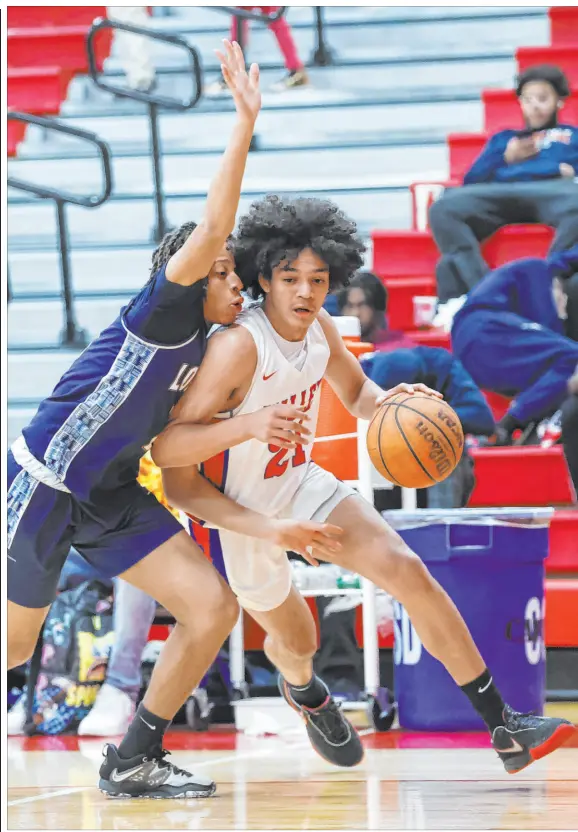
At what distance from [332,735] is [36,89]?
5572mm

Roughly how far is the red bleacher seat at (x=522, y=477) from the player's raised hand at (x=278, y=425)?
279 cm

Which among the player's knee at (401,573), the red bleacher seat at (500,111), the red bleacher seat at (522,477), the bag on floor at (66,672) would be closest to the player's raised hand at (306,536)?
the player's knee at (401,573)

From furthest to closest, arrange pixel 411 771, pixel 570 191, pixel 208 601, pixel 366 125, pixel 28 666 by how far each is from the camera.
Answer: pixel 366 125 → pixel 570 191 → pixel 28 666 → pixel 411 771 → pixel 208 601

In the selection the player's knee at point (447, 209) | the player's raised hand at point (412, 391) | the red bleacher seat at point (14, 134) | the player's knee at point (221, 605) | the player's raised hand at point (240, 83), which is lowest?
the player's knee at point (221, 605)

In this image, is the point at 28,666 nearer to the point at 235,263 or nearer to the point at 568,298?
the point at 235,263

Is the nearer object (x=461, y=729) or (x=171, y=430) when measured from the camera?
(x=171, y=430)

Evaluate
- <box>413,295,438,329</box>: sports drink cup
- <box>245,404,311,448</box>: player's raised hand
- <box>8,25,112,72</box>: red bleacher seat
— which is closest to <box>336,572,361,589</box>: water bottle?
<box>245,404,311,448</box>: player's raised hand

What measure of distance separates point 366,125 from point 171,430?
494 centimetres

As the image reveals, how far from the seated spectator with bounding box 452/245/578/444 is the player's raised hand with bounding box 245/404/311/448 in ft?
9.07

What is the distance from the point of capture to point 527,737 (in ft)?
11.3

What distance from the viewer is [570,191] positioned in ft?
21.0

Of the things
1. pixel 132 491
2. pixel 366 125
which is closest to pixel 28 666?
pixel 132 491

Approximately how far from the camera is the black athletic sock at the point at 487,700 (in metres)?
3.49

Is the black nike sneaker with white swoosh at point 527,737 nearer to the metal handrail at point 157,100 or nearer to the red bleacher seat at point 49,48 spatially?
the metal handrail at point 157,100
